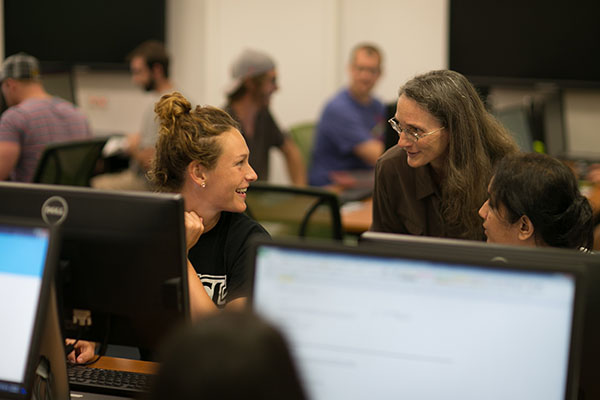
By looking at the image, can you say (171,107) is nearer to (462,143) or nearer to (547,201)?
(462,143)

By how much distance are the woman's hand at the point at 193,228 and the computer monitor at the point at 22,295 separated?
520 millimetres

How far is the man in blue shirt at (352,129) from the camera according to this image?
15.9ft

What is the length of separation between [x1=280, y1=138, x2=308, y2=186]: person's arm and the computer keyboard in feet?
8.77

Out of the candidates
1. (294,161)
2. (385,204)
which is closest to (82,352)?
(385,204)

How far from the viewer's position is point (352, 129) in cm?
484

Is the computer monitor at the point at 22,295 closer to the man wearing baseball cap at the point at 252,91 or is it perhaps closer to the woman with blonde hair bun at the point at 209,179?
the woman with blonde hair bun at the point at 209,179

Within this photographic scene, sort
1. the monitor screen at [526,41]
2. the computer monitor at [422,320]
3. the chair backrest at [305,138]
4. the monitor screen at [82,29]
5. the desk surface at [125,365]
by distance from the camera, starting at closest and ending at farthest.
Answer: the computer monitor at [422,320]
the desk surface at [125,365]
the chair backrest at [305,138]
the monitor screen at [526,41]
the monitor screen at [82,29]

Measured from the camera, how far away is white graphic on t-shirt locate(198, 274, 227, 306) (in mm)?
2078

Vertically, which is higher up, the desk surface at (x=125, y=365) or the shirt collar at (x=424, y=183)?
the shirt collar at (x=424, y=183)

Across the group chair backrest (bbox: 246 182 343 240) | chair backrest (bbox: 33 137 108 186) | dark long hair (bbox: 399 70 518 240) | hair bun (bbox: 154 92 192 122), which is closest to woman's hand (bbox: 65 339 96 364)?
hair bun (bbox: 154 92 192 122)

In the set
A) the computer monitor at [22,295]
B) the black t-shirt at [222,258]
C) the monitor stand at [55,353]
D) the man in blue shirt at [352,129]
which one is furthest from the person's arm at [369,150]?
the computer monitor at [22,295]

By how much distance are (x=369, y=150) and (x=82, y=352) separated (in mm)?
3009

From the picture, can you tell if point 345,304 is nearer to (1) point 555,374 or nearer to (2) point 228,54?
(1) point 555,374

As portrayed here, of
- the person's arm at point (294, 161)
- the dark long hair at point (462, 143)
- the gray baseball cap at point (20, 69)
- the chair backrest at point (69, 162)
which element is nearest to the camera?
the dark long hair at point (462, 143)
